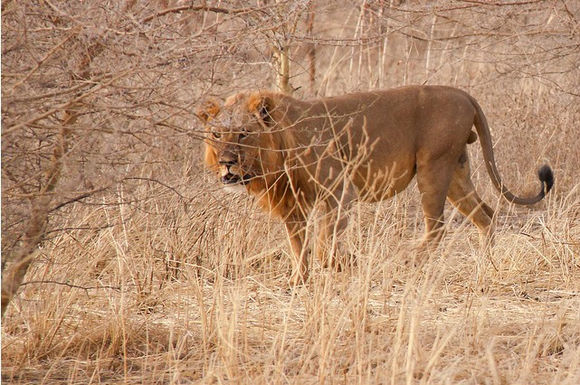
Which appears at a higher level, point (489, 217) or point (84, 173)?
point (84, 173)

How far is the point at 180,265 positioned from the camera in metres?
6.26

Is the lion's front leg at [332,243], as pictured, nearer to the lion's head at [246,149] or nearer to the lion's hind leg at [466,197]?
the lion's head at [246,149]

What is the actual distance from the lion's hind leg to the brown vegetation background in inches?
13.5

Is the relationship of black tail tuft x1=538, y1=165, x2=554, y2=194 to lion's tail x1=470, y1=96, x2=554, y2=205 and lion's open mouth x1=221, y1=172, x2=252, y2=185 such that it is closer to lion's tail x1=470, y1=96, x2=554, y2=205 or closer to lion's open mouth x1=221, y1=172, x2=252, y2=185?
lion's tail x1=470, y1=96, x2=554, y2=205

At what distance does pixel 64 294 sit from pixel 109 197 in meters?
1.42

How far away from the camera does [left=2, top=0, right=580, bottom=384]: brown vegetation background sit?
385 cm

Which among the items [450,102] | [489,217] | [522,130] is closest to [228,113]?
[450,102]

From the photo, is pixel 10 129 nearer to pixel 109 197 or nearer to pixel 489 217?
pixel 109 197

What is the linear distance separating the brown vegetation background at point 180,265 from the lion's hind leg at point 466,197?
0.34 meters

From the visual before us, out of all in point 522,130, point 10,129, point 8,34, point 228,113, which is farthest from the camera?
point 522,130

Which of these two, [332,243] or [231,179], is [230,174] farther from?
[332,243]

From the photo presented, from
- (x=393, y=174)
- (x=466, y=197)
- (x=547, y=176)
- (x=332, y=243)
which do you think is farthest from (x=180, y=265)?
(x=547, y=176)

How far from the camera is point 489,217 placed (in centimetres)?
749

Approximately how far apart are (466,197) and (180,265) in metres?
2.26
